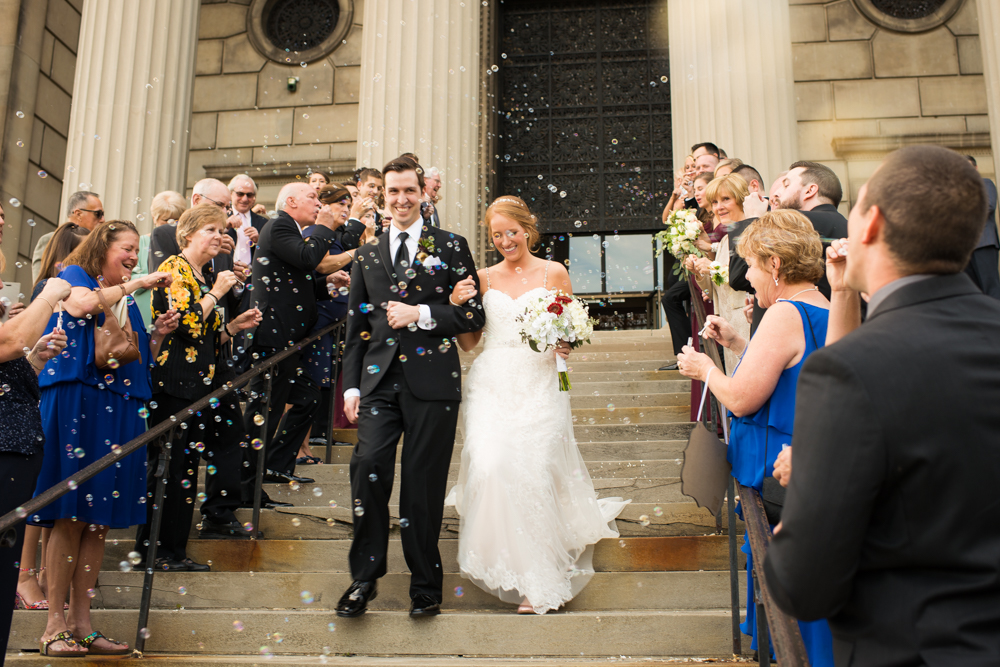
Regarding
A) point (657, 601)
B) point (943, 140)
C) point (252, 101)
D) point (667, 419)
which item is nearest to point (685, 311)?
point (667, 419)

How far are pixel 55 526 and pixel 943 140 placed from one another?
41.4ft

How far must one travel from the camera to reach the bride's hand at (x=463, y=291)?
4242 mm

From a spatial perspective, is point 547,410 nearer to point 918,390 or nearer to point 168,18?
→ point 918,390

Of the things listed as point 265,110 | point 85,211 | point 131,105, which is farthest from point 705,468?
point 265,110

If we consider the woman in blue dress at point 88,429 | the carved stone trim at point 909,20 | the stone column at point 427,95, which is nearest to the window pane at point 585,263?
the stone column at point 427,95

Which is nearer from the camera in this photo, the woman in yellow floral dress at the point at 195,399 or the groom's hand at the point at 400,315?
the groom's hand at the point at 400,315

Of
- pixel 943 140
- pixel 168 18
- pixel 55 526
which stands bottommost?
pixel 55 526

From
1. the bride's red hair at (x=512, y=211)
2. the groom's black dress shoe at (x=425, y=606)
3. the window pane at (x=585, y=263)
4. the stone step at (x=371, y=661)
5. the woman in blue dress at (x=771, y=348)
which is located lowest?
the stone step at (x=371, y=661)

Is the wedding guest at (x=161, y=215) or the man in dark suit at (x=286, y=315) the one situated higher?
the wedding guest at (x=161, y=215)

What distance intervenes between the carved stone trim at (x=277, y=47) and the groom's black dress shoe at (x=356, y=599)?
11.5 m

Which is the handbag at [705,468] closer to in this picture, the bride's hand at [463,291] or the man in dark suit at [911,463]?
the bride's hand at [463,291]

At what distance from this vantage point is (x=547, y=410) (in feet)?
14.7

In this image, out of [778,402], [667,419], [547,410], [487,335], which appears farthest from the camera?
[667,419]

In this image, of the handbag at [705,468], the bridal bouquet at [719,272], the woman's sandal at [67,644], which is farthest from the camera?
the bridal bouquet at [719,272]
